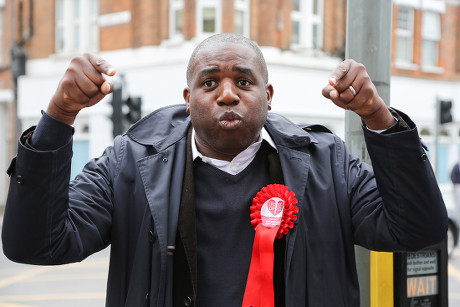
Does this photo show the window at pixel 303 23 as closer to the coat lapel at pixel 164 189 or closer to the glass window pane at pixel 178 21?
the glass window pane at pixel 178 21

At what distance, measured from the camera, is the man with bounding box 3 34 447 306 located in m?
1.77

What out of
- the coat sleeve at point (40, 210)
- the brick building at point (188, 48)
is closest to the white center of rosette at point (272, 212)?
the coat sleeve at point (40, 210)

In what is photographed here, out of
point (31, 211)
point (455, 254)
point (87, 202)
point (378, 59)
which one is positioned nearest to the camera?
point (31, 211)

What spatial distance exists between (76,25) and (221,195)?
54.9 ft

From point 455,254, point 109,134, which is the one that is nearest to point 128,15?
point 109,134

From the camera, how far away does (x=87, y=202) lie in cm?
196

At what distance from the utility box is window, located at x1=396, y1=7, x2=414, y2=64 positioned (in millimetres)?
16057

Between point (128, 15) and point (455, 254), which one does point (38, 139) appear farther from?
point (128, 15)

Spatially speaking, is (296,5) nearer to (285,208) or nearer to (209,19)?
(209,19)

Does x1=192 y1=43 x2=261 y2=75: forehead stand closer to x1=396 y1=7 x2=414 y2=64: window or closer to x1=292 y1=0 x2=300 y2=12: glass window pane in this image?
x1=292 y1=0 x2=300 y2=12: glass window pane

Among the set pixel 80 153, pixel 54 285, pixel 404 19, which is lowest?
pixel 54 285

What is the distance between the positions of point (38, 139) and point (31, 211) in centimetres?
21

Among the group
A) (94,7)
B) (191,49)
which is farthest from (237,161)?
(94,7)

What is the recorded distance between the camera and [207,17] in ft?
51.1
